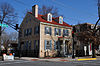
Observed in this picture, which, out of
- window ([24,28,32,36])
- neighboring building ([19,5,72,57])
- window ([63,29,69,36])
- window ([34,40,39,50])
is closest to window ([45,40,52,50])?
neighboring building ([19,5,72,57])

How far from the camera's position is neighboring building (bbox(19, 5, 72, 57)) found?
27.8 metres

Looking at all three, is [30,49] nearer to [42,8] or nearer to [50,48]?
[50,48]

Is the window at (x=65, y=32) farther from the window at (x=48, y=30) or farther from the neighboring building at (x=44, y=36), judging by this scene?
the window at (x=48, y=30)

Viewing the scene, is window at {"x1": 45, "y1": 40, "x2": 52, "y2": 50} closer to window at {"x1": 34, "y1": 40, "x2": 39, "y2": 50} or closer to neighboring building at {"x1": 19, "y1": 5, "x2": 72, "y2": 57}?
neighboring building at {"x1": 19, "y1": 5, "x2": 72, "y2": 57}

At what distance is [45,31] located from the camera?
28.4 metres

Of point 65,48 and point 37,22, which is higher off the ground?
point 37,22

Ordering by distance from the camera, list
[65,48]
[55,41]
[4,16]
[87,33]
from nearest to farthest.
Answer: [87,33]
[55,41]
[65,48]
[4,16]

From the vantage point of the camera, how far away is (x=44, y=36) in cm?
2811

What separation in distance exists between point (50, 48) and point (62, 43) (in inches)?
141

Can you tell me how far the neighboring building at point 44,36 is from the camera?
27.8 m

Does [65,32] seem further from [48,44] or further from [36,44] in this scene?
[36,44]

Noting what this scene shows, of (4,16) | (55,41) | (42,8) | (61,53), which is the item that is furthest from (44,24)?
(42,8)

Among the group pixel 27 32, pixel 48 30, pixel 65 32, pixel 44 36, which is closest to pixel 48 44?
pixel 44 36

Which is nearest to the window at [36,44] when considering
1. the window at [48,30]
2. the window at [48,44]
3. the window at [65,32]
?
the window at [48,44]
